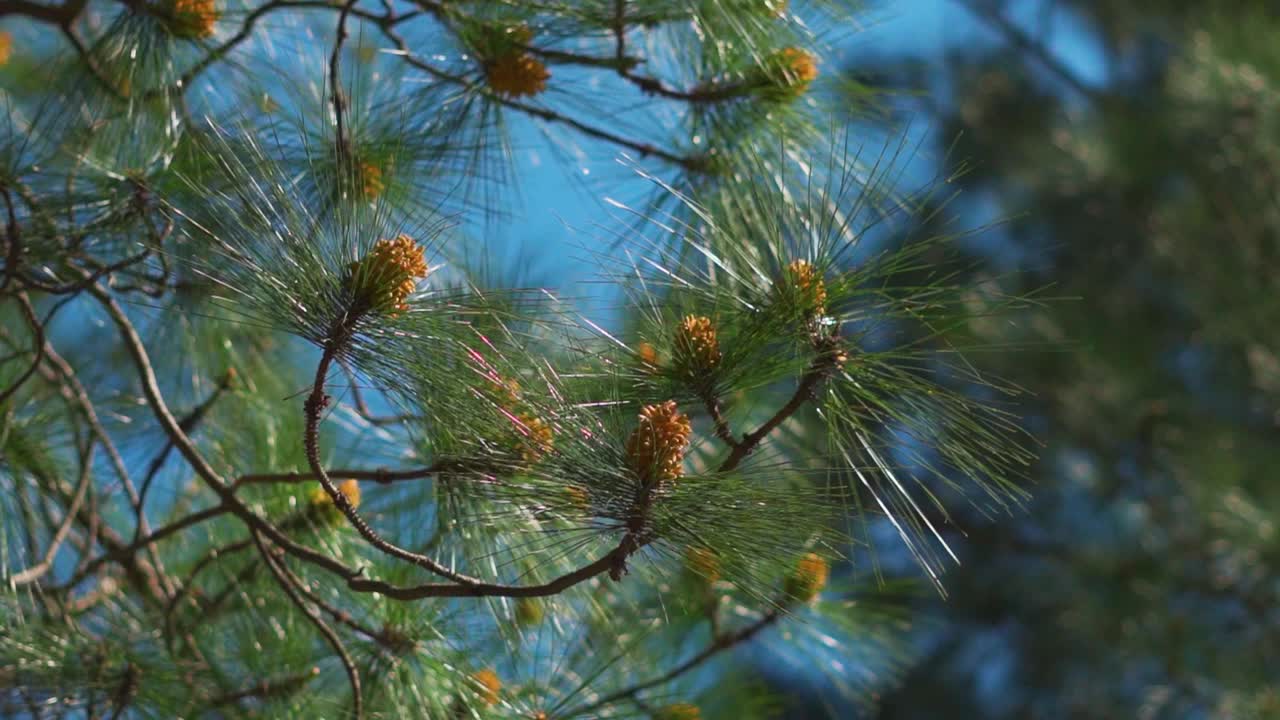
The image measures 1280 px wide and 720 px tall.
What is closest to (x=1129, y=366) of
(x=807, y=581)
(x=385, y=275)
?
(x=807, y=581)

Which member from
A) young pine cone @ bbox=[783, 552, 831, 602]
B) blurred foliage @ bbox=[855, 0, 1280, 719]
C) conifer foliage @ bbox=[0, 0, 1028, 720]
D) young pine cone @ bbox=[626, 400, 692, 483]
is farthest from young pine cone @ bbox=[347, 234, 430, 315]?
blurred foliage @ bbox=[855, 0, 1280, 719]

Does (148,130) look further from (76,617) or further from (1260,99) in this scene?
(1260,99)

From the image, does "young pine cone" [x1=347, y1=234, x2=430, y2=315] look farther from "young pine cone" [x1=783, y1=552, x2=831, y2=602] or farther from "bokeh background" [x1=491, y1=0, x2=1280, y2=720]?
"bokeh background" [x1=491, y1=0, x2=1280, y2=720]

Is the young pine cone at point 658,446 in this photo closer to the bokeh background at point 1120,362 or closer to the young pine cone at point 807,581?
the young pine cone at point 807,581

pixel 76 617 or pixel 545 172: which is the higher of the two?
pixel 545 172

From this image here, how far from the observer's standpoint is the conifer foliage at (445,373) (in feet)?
2.13

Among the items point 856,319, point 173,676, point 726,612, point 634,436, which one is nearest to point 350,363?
point 634,436

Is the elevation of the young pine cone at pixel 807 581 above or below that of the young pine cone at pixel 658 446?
below

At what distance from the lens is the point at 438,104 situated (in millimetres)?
1012

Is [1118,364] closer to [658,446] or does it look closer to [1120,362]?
[1120,362]

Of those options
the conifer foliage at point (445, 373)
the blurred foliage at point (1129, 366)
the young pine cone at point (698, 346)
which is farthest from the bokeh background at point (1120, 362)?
the young pine cone at point (698, 346)

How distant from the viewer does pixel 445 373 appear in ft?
2.16

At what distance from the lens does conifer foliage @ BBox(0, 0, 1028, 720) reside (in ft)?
2.13

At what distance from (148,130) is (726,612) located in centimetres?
60
